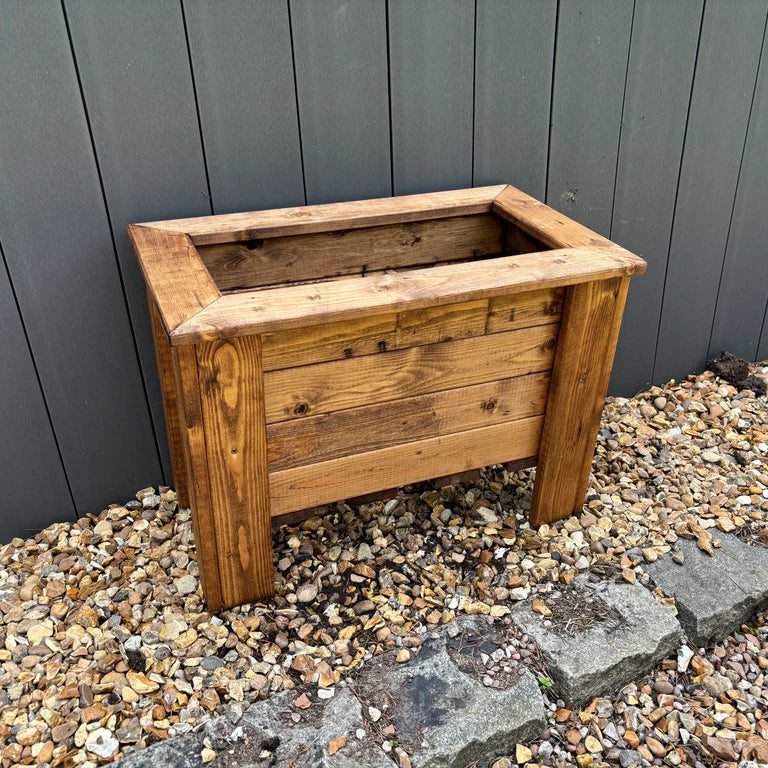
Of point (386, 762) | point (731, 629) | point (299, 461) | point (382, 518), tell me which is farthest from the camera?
point (382, 518)

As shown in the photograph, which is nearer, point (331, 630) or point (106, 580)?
point (331, 630)

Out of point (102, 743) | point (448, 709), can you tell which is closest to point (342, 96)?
point (448, 709)

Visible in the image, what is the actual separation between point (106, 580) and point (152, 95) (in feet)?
3.95

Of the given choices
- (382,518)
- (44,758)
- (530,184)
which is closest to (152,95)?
(530,184)

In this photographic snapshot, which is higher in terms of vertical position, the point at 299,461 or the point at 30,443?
the point at 299,461

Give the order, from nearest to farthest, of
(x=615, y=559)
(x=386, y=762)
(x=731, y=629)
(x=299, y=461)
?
(x=386, y=762) < (x=299, y=461) < (x=731, y=629) < (x=615, y=559)

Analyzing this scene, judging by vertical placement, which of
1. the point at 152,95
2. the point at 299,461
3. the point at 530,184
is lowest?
the point at 299,461

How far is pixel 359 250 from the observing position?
195 cm

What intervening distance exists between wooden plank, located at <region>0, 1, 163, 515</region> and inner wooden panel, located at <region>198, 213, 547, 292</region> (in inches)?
11.7

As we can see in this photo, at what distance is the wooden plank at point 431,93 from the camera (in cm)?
190

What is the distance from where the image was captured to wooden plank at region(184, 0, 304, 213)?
1734mm

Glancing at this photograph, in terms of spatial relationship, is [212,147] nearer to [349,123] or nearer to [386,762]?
[349,123]

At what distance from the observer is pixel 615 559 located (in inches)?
76.9

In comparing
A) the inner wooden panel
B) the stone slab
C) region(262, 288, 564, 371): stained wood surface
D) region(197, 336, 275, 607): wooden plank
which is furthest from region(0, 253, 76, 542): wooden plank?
the stone slab
